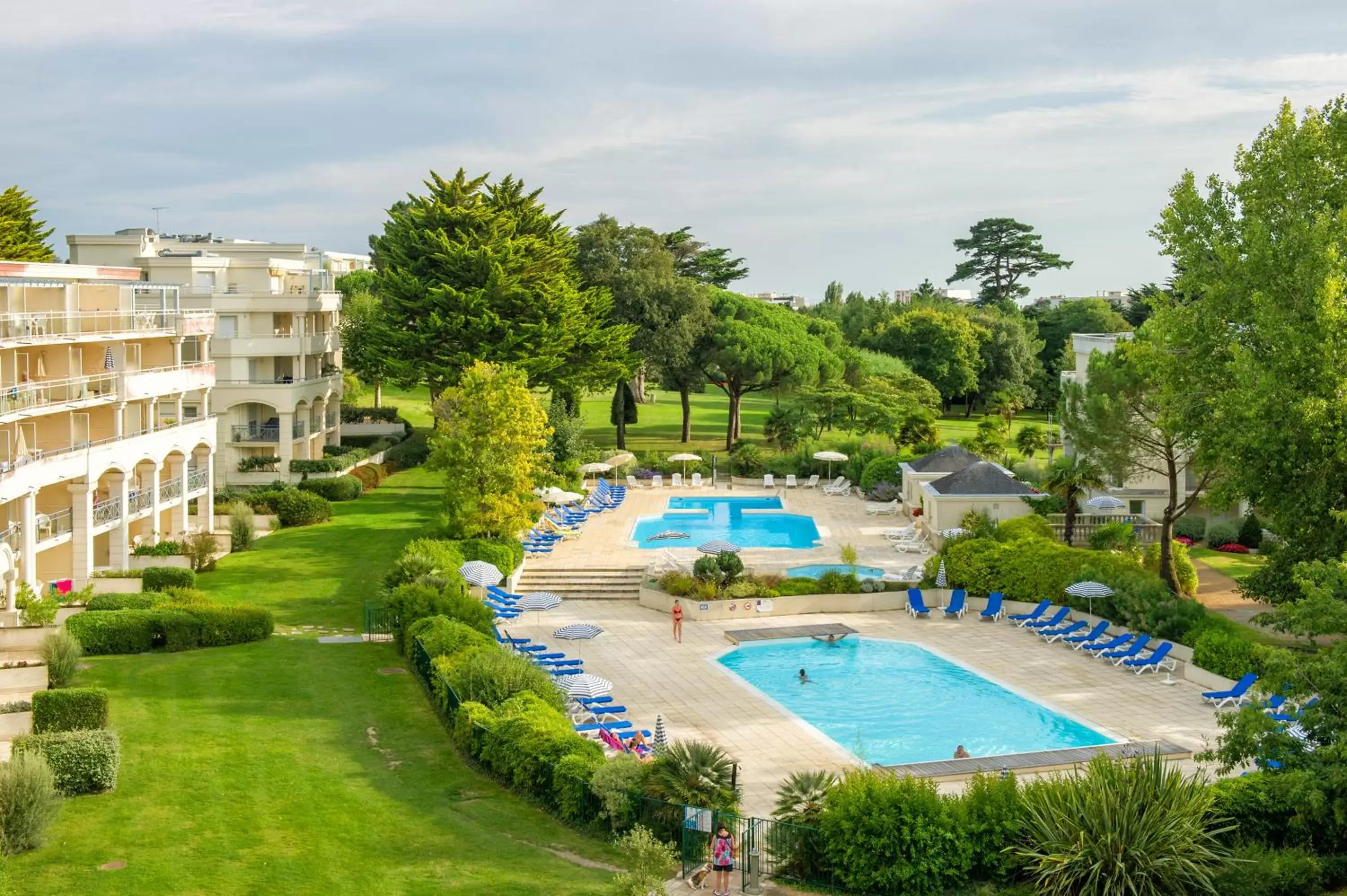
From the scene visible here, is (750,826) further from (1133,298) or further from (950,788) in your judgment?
(1133,298)

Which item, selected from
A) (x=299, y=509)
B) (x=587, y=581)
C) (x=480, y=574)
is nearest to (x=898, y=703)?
(x=480, y=574)

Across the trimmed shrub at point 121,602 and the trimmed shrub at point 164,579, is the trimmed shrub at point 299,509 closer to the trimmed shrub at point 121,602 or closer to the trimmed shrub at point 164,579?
the trimmed shrub at point 164,579

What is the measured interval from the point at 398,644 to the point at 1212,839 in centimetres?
2001

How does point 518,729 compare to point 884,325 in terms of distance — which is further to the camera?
point 884,325

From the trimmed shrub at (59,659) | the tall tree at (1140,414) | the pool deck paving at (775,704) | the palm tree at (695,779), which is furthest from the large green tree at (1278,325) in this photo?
the trimmed shrub at (59,659)

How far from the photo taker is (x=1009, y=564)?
36.1 metres

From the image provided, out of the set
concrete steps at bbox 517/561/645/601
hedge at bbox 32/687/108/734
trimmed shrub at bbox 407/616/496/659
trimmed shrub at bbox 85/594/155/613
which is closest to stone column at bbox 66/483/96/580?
trimmed shrub at bbox 85/594/155/613

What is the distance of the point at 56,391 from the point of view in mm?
38312

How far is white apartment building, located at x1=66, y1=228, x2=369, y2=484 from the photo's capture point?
55469 mm

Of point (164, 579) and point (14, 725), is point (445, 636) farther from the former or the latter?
point (164, 579)

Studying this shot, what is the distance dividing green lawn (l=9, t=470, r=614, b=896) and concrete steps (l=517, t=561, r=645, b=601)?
7.55 meters

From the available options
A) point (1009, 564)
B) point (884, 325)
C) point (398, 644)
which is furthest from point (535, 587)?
point (884, 325)

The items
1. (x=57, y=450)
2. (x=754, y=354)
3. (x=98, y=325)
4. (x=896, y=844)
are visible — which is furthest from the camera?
(x=754, y=354)

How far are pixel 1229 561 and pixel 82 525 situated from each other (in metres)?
34.9
